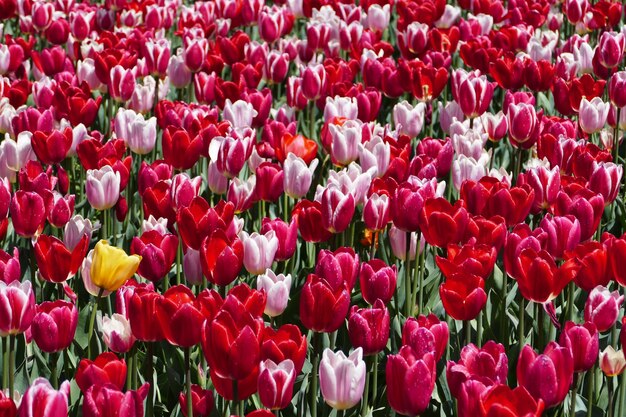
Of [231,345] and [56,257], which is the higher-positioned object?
[231,345]

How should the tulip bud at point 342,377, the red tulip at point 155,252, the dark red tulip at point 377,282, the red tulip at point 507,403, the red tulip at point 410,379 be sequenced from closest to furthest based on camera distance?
1. the red tulip at point 507,403
2. the red tulip at point 410,379
3. the tulip bud at point 342,377
4. the dark red tulip at point 377,282
5. the red tulip at point 155,252

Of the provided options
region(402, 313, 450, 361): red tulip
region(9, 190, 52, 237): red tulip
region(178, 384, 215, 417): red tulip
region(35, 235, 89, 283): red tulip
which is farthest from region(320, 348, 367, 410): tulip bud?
region(9, 190, 52, 237): red tulip

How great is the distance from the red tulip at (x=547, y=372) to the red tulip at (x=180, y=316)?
742mm

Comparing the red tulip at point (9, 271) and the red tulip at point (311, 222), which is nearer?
the red tulip at point (9, 271)

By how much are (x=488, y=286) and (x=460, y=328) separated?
0.33 m

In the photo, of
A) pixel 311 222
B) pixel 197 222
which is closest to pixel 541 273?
pixel 311 222

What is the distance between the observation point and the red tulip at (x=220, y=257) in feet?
9.34

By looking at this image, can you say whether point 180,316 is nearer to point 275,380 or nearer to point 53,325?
point 275,380

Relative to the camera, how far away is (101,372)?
2.32 meters

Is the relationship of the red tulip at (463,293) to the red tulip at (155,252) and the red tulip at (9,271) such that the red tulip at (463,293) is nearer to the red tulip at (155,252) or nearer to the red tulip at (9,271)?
the red tulip at (155,252)

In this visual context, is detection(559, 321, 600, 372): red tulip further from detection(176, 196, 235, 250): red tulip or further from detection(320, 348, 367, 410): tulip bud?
detection(176, 196, 235, 250): red tulip

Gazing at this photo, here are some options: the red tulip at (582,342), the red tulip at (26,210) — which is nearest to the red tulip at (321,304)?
the red tulip at (582,342)

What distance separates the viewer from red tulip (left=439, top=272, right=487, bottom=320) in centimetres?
269

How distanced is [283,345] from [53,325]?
654 millimetres
